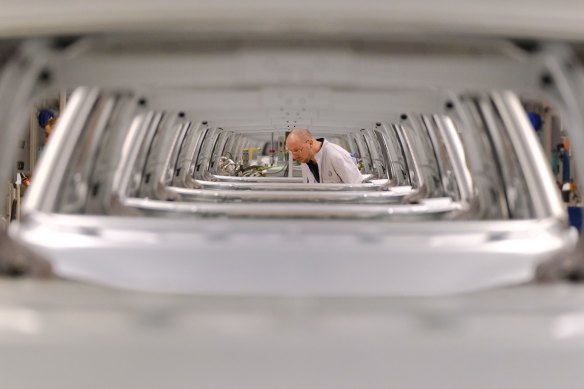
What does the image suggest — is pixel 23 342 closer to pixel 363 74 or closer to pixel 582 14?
pixel 363 74

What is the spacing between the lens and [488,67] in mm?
1399

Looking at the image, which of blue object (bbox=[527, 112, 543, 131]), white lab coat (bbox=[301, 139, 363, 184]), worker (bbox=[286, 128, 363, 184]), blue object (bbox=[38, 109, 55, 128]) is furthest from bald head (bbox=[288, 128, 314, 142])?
blue object (bbox=[527, 112, 543, 131])

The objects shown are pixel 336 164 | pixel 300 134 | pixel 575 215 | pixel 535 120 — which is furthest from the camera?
pixel 535 120

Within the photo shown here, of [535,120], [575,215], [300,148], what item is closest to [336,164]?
[300,148]

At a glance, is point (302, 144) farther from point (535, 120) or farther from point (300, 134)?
point (535, 120)

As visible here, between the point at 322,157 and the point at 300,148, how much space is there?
0.41m

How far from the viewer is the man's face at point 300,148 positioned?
611cm

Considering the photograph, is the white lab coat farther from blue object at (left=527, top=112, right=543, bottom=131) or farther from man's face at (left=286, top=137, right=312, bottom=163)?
blue object at (left=527, top=112, right=543, bottom=131)

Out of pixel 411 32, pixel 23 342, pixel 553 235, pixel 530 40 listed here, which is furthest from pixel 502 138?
pixel 23 342

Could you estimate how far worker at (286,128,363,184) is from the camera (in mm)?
6133

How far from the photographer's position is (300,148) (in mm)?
6172

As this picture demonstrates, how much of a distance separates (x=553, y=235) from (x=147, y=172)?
2670 mm

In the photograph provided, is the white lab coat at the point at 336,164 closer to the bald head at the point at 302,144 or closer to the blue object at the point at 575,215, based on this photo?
the bald head at the point at 302,144

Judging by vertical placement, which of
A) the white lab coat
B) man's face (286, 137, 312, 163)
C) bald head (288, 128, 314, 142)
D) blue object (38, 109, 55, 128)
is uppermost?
blue object (38, 109, 55, 128)
